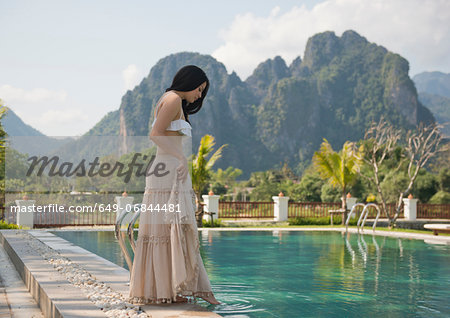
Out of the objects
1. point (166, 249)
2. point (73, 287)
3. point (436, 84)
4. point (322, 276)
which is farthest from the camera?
point (436, 84)

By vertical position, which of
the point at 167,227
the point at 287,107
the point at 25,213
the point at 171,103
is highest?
the point at 287,107

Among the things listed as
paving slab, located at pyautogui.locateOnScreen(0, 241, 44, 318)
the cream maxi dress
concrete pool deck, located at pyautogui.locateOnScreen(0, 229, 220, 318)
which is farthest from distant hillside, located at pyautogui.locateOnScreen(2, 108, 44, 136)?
the cream maxi dress

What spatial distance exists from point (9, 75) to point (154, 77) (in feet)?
109

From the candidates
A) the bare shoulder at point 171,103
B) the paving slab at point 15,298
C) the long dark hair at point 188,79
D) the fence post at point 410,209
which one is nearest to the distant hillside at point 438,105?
the fence post at point 410,209

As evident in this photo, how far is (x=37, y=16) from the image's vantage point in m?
42.3

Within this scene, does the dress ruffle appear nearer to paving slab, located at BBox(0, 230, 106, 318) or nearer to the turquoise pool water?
paving slab, located at BBox(0, 230, 106, 318)

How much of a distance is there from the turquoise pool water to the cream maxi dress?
1.76ft

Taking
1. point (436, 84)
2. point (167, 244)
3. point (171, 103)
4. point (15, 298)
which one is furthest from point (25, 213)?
point (436, 84)

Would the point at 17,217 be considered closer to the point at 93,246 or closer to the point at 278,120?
the point at 93,246

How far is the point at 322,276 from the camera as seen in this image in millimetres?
5055

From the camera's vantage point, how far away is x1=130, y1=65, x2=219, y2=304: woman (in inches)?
111

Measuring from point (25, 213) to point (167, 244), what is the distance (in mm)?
9350

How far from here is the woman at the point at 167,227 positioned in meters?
2.82

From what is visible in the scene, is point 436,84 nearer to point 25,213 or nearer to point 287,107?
point 287,107
